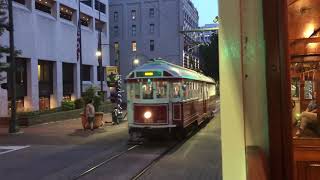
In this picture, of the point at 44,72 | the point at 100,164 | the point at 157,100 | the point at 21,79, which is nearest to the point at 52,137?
the point at 157,100

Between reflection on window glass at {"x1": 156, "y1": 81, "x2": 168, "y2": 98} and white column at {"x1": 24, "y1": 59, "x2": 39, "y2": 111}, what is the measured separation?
85.5ft

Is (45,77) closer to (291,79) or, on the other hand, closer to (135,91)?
(135,91)

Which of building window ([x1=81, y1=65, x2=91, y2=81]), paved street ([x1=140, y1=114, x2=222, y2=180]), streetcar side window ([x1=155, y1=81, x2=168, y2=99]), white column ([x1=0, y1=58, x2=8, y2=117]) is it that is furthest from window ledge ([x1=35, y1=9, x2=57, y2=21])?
paved street ([x1=140, y1=114, x2=222, y2=180])

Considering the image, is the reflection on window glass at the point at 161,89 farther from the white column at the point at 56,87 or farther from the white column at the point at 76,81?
the white column at the point at 76,81

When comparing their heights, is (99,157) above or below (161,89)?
below

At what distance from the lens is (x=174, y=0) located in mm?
91938

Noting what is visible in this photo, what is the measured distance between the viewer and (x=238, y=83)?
2.33 m

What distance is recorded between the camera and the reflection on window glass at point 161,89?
20.5 meters

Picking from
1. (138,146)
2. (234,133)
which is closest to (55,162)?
(138,146)

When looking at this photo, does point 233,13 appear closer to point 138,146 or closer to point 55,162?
point 55,162

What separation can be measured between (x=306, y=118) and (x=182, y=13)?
3594 inches

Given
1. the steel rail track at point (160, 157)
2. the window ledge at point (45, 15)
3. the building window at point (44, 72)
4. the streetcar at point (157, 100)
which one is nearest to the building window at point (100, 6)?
the window ledge at point (45, 15)

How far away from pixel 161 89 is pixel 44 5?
3178cm

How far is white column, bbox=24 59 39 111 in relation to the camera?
1766 inches
